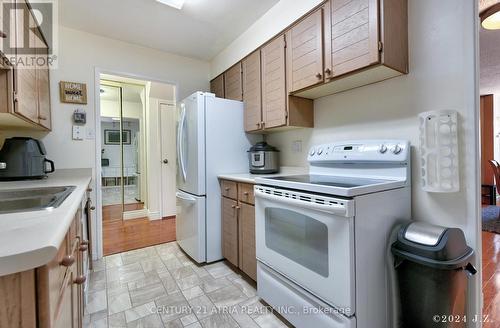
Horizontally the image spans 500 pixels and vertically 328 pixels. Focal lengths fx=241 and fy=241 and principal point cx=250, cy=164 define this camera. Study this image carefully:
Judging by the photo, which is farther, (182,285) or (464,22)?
(182,285)

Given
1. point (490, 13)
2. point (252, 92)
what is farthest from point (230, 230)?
point (490, 13)

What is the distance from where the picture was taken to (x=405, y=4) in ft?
4.75

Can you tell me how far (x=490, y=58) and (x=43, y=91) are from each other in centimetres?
530

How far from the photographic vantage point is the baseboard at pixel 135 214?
4066 millimetres

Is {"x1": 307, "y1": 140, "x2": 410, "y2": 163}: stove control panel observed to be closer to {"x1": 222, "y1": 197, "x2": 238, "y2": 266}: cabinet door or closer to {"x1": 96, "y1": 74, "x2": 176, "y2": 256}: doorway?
{"x1": 222, "y1": 197, "x2": 238, "y2": 266}: cabinet door

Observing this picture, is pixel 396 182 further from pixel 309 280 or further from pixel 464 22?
pixel 464 22

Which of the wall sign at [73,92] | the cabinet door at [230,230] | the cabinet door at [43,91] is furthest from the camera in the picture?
the wall sign at [73,92]

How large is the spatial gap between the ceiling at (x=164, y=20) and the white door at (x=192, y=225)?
→ 1.69m

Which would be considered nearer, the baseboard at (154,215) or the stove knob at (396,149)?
the stove knob at (396,149)

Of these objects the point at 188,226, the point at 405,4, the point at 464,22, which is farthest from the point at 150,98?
the point at 464,22

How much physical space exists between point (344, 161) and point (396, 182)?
41 cm

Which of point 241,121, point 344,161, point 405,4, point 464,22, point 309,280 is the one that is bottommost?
point 309,280

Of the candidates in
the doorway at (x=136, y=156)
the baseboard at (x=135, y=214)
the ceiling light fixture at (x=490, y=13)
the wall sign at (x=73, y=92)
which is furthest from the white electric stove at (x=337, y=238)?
the baseboard at (x=135, y=214)

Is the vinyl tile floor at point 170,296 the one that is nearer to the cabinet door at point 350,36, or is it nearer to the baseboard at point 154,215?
the baseboard at point 154,215
